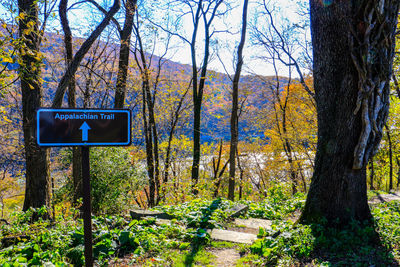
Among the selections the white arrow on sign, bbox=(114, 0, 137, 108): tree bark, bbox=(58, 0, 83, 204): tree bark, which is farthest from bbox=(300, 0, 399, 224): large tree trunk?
bbox=(114, 0, 137, 108): tree bark

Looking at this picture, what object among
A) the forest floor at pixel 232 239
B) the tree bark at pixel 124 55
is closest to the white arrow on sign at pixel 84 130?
the forest floor at pixel 232 239

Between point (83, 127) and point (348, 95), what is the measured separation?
322cm

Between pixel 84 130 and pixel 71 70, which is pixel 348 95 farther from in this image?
pixel 71 70

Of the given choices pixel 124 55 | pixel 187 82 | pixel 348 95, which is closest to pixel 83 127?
pixel 348 95

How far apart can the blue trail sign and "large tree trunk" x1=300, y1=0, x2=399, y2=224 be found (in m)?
2.75

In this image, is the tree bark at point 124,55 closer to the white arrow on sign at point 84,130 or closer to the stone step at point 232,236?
the stone step at point 232,236

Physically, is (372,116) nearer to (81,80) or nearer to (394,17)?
(394,17)

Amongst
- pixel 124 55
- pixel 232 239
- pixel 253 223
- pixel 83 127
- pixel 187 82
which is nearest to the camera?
pixel 83 127

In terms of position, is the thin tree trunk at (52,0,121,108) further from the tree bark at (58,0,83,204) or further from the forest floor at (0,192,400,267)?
the forest floor at (0,192,400,267)

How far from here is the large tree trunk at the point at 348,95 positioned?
3.64 metres

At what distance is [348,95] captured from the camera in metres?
3.75

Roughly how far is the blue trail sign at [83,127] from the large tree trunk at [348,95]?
2.75 m

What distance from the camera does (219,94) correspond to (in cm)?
1625

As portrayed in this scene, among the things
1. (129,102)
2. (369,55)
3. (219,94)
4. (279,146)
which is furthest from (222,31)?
(369,55)
